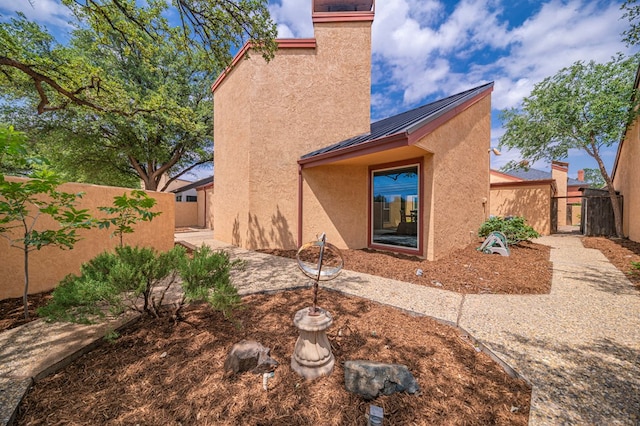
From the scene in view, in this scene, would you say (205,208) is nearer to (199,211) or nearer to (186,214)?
(199,211)

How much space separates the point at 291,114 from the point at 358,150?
9.69 ft

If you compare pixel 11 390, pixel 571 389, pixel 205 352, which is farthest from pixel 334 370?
pixel 11 390

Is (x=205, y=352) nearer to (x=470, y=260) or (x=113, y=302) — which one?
(x=113, y=302)

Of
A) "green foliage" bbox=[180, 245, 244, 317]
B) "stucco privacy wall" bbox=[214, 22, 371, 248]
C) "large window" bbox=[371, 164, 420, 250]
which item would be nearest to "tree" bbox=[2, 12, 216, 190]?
"stucco privacy wall" bbox=[214, 22, 371, 248]

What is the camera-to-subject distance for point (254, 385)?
74.9 inches

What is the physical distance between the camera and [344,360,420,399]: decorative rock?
5.90ft

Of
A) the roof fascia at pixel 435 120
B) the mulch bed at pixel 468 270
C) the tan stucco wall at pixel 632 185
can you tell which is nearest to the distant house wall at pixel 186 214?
the mulch bed at pixel 468 270

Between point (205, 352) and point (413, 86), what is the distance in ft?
41.3

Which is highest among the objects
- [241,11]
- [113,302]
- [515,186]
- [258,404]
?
[241,11]

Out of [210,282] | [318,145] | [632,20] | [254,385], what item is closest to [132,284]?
[210,282]

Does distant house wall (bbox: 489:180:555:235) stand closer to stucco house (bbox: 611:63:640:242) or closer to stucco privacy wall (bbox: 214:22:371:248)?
stucco house (bbox: 611:63:640:242)

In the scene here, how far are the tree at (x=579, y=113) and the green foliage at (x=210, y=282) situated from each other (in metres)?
13.8

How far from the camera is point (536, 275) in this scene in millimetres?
4816

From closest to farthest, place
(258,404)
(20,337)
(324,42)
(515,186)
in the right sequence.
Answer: (258,404)
(20,337)
(324,42)
(515,186)
